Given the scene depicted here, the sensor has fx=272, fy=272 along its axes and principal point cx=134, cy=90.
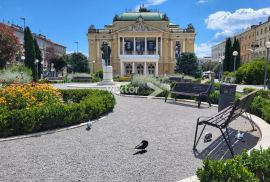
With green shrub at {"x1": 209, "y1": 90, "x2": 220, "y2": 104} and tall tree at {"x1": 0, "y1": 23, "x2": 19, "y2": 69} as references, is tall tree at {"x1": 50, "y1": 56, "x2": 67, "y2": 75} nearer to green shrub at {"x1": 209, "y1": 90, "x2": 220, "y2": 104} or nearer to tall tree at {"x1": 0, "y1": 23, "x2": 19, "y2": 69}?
tall tree at {"x1": 0, "y1": 23, "x2": 19, "y2": 69}

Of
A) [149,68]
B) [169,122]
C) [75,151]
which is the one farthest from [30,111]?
[149,68]

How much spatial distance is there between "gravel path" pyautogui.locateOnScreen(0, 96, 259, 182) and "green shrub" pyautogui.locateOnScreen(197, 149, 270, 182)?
46.8 inches

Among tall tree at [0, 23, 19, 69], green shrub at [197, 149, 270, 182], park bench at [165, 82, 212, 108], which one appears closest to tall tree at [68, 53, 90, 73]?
tall tree at [0, 23, 19, 69]

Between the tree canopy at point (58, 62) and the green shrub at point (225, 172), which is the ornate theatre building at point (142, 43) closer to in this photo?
the tree canopy at point (58, 62)

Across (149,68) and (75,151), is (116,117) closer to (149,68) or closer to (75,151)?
(75,151)

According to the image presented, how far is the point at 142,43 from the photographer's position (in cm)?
7181

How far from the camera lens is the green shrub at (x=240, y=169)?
8.93 feet

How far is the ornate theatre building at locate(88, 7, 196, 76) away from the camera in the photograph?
229ft

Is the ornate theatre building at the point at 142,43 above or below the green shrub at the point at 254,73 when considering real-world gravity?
above

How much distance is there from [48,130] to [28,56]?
36.5 meters

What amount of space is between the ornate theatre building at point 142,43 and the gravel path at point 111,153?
203ft

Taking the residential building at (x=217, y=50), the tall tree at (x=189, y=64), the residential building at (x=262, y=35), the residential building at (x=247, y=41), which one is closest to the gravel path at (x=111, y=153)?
the tall tree at (x=189, y=64)

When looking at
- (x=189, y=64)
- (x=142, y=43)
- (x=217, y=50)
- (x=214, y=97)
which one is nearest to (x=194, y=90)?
(x=214, y=97)

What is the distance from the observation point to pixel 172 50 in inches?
2906
